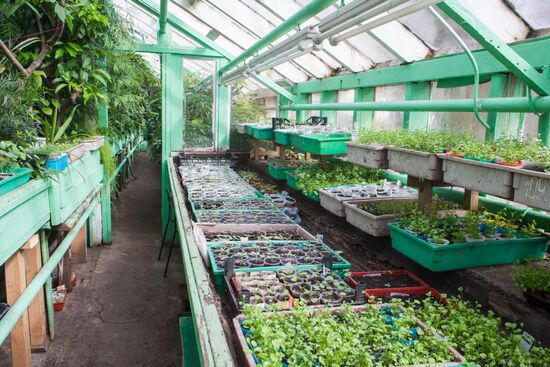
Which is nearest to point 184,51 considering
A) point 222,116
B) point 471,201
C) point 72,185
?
point 222,116

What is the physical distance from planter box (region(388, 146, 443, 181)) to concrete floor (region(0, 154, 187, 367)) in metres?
2.65

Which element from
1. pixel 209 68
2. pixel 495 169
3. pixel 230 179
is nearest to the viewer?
pixel 495 169

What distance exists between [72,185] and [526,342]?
12.2 feet

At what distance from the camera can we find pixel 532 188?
1.82 metres

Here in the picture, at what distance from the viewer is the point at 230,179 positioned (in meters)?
6.19

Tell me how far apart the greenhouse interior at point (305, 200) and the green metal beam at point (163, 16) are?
0.07 meters

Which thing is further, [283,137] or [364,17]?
[283,137]

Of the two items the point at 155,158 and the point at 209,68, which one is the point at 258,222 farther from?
the point at 155,158

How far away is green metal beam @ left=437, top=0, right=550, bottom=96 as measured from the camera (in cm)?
229

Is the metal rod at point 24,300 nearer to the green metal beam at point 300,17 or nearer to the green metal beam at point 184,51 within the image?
the green metal beam at point 300,17

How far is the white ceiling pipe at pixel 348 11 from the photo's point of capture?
2051 millimetres

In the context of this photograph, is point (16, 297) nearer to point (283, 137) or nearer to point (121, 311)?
point (121, 311)

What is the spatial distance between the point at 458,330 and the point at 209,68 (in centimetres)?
680

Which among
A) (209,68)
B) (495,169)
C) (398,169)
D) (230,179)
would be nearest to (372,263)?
(398,169)
